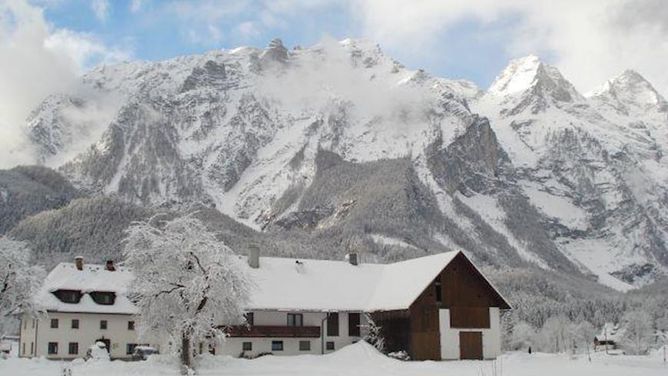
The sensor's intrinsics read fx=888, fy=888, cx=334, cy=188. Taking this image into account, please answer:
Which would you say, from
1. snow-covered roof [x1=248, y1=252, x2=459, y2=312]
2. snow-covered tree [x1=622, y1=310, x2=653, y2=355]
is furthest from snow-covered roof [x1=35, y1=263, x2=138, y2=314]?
snow-covered tree [x1=622, y1=310, x2=653, y2=355]

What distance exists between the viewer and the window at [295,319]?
80.2 m

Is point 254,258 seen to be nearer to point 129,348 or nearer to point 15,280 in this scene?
point 129,348

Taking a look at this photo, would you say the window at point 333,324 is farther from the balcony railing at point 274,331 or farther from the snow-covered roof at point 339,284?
the balcony railing at point 274,331

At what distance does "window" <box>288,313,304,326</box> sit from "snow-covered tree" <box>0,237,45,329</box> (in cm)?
2317

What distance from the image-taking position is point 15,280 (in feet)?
207

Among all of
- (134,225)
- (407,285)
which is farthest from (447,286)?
(134,225)

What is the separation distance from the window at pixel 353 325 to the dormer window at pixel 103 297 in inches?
921

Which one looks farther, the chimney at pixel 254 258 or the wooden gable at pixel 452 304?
the chimney at pixel 254 258

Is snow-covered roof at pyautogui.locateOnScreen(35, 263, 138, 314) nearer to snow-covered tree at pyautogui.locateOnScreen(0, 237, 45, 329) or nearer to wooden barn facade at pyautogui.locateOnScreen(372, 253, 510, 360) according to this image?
snow-covered tree at pyautogui.locateOnScreen(0, 237, 45, 329)

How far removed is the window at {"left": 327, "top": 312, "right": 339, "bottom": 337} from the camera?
81.3 metres

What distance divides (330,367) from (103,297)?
32687mm

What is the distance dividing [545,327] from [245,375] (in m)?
150

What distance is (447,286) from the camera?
3113 inches

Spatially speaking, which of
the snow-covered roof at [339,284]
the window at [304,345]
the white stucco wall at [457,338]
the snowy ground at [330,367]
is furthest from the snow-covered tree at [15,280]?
the white stucco wall at [457,338]
